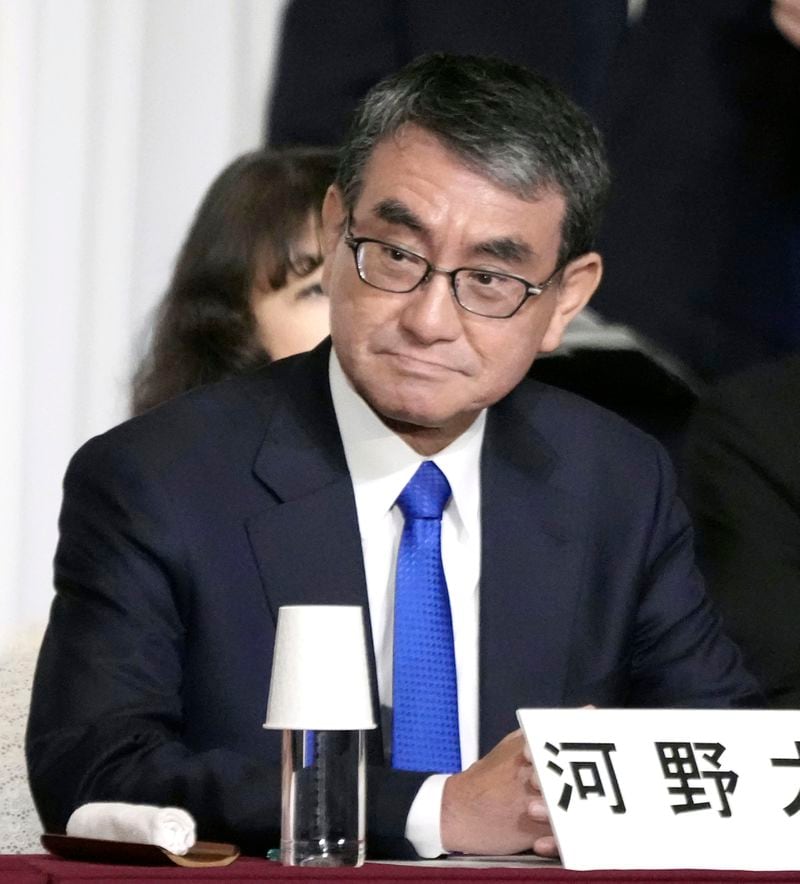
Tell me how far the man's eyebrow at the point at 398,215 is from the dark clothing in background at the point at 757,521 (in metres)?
0.68

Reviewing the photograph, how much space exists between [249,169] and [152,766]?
1190mm

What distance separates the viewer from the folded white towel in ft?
3.57

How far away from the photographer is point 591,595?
189 centimetres

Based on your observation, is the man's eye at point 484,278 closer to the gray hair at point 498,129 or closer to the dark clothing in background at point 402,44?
the gray hair at point 498,129

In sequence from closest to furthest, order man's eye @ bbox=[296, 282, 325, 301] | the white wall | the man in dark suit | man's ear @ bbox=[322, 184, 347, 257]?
1. the man in dark suit
2. man's ear @ bbox=[322, 184, 347, 257]
3. the white wall
4. man's eye @ bbox=[296, 282, 325, 301]

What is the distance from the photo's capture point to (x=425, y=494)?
5.94 ft

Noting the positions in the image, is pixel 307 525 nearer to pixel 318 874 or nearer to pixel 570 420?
pixel 570 420

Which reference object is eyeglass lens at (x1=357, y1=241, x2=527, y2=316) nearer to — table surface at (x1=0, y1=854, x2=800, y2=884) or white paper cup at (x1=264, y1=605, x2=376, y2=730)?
Result: white paper cup at (x1=264, y1=605, x2=376, y2=730)

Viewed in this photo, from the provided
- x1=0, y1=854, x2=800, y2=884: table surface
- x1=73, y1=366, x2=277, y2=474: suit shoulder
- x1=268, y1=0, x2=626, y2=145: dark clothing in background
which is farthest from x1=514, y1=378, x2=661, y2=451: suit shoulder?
x1=0, y1=854, x2=800, y2=884: table surface

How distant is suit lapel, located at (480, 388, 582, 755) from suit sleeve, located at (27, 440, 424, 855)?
317mm

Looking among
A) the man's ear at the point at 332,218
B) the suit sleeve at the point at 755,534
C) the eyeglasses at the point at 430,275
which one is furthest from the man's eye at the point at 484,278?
the suit sleeve at the point at 755,534

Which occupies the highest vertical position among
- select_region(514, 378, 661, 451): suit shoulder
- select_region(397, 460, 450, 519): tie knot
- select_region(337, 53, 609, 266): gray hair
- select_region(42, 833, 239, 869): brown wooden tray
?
select_region(337, 53, 609, 266): gray hair

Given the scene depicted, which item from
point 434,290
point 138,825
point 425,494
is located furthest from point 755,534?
point 138,825

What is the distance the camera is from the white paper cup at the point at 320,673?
3.78 ft
